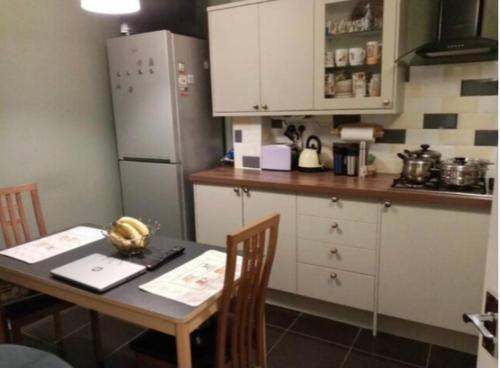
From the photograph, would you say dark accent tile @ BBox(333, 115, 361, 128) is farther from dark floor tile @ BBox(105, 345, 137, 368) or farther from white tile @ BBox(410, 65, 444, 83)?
dark floor tile @ BBox(105, 345, 137, 368)

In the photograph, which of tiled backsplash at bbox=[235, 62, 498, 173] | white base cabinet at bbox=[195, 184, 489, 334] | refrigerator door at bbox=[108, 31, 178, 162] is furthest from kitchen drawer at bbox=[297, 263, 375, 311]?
refrigerator door at bbox=[108, 31, 178, 162]

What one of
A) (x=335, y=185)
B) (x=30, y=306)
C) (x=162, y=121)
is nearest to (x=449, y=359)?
(x=335, y=185)

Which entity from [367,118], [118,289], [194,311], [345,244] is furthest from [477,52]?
[118,289]

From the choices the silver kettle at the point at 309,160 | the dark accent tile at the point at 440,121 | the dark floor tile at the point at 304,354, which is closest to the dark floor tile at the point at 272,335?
the dark floor tile at the point at 304,354

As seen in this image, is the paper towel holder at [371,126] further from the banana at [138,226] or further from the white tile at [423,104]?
the banana at [138,226]

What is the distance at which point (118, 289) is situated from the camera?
140cm

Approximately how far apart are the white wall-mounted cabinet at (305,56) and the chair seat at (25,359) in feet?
6.36

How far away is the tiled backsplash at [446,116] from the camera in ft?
7.50

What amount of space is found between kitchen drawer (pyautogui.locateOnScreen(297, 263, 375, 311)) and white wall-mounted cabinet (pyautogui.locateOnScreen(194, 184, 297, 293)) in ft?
0.27

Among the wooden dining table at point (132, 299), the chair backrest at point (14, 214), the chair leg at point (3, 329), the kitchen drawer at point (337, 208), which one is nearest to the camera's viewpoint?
the wooden dining table at point (132, 299)

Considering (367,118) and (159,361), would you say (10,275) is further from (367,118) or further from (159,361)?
(367,118)

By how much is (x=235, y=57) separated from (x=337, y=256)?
150 centimetres

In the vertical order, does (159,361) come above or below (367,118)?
below

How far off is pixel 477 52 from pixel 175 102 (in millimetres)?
1887
